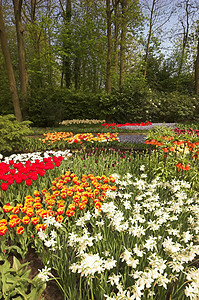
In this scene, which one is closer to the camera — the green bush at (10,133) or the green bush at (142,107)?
the green bush at (10,133)

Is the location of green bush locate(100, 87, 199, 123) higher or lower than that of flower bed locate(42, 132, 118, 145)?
higher

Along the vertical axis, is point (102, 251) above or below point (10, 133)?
below

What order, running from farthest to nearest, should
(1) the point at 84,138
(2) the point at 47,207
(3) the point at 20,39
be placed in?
(3) the point at 20,39 < (1) the point at 84,138 < (2) the point at 47,207

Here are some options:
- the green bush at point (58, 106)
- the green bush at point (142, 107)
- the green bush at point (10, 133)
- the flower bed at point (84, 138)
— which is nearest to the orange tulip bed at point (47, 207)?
the flower bed at point (84, 138)

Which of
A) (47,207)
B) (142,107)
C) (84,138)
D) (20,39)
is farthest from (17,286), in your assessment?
(20,39)

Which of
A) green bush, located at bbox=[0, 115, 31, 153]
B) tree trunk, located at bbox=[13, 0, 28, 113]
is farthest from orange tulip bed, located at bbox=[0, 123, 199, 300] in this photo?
tree trunk, located at bbox=[13, 0, 28, 113]

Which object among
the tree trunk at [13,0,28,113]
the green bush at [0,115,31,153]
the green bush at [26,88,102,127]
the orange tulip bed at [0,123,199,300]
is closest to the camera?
the orange tulip bed at [0,123,199,300]

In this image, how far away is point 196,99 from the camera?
554 inches

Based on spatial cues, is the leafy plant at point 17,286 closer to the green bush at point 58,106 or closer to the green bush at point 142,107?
the green bush at point 58,106

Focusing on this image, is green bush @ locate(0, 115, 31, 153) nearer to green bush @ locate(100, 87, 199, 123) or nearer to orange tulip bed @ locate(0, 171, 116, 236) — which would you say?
orange tulip bed @ locate(0, 171, 116, 236)

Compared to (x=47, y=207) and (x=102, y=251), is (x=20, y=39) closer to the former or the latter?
(x=47, y=207)

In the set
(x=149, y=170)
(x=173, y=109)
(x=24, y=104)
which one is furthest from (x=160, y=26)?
(x=149, y=170)

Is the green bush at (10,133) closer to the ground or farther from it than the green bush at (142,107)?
closer to the ground

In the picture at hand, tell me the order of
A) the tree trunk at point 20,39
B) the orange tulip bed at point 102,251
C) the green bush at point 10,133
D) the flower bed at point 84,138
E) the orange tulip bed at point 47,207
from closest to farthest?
the orange tulip bed at point 102,251
the orange tulip bed at point 47,207
the green bush at point 10,133
the flower bed at point 84,138
the tree trunk at point 20,39
